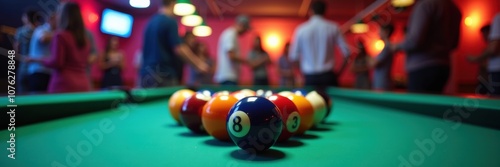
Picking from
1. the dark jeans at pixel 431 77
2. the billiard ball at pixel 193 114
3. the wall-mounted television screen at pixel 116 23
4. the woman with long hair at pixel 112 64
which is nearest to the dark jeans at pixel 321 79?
the dark jeans at pixel 431 77

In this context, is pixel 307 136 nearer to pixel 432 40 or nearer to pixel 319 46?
pixel 432 40

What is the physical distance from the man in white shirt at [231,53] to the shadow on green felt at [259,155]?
123 inches

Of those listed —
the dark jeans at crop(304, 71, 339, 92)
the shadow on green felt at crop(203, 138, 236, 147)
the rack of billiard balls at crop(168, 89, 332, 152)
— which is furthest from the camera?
the dark jeans at crop(304, 71, 339, 92)

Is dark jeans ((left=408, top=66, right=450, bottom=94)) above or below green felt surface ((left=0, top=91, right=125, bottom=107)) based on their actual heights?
above

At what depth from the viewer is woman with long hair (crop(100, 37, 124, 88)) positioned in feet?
19.2

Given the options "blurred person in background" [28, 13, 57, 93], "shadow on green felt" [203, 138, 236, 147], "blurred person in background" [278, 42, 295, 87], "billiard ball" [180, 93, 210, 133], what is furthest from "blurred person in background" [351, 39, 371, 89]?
"shadow on green felt" [203, 138, 236, 147]

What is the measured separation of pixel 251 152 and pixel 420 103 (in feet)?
3.76

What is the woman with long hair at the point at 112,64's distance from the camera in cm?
584

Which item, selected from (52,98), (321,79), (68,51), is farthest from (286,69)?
(52,98)

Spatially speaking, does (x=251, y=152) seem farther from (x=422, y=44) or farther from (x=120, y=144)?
(x=422, y=44)

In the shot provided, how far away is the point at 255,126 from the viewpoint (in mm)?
844

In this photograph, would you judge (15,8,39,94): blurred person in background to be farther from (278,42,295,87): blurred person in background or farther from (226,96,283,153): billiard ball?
(278,42,295,87): blurred person in background

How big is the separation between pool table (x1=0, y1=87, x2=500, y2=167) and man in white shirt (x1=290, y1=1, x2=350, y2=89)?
5.55 feet

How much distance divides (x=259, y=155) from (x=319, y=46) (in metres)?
2.73
